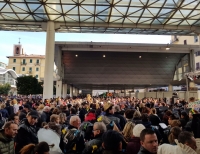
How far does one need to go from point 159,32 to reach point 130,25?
4742 mm

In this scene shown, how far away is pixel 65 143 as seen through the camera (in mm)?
3342

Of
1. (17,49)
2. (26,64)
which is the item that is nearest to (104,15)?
(26,64)

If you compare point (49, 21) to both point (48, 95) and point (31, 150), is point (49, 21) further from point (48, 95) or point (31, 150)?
point (31, 150)

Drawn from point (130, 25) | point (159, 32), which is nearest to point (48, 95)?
point (130, 25)

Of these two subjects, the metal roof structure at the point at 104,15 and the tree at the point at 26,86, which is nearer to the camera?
the metal roof structure at the point at 104,15

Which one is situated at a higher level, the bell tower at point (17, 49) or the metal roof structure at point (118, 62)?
the bell tower at point (17, 49)

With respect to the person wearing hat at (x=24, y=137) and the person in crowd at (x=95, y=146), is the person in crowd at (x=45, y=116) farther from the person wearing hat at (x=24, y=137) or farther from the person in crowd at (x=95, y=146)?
the person in crowd at (x=95, y=146)

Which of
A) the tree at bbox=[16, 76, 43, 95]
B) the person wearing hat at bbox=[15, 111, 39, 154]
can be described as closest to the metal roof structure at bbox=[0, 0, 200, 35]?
the person wearing hat at bbox=[15, 111, 39, 154]

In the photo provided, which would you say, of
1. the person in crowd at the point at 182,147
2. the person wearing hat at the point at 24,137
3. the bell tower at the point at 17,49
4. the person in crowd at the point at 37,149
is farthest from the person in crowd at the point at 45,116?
the bell tower at the point at 17,49

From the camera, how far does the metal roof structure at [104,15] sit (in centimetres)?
1644

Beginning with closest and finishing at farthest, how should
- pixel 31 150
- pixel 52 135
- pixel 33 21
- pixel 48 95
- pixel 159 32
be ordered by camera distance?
pixel 31 150
pixel 52 135
pixel 48 95
pixel 33 21
pixel 159 32

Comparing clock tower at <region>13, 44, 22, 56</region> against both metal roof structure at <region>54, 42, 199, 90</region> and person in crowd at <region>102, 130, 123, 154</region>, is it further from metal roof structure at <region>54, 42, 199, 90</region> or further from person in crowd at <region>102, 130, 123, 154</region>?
person in crowd at <region>102, 130, 123, 154</region>

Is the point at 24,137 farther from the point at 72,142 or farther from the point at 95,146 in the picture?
the point at 95,146

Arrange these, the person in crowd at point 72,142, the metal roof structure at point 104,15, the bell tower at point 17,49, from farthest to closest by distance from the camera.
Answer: the bell tower at point 17,49 < the metal roof structure at point 104,15 < the person in crowd at point 72,142
